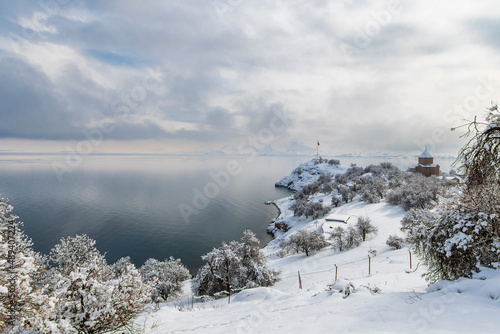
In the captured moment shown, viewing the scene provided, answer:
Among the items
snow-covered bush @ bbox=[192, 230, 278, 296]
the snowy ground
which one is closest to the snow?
the snowy ground

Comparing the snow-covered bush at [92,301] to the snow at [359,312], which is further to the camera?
the snow-covered bush at [92,301]

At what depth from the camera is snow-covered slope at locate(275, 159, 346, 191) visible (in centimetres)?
14112

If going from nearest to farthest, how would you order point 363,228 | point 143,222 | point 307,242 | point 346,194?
point 307,242
point 363,228
point 143,222
point 346,194

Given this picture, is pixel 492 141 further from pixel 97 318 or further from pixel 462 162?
pixel 97 318

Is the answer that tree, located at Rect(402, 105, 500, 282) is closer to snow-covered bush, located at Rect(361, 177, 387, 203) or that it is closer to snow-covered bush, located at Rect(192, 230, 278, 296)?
snow-covered bush, located at Rect(192, 230, 278, 296)

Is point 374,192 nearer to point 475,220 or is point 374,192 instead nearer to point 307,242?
point 307,242

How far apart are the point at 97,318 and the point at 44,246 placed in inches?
2153

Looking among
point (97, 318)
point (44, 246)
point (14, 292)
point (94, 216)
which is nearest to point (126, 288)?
point (97, 318)

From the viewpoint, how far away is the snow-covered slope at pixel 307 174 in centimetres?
14112

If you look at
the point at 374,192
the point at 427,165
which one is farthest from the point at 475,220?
the point at 427,165

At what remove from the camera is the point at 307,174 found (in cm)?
15012

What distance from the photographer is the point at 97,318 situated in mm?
7789

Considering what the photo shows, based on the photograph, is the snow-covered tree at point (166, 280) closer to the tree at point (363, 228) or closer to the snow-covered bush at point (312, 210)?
the tree at point (363, 228)

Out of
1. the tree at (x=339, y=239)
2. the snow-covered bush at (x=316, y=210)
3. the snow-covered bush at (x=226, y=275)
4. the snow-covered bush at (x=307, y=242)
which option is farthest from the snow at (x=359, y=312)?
the snow-covered bush at (x=316, y=210)
